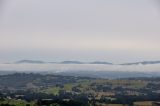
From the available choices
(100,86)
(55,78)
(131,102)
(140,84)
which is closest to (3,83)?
(55,78)

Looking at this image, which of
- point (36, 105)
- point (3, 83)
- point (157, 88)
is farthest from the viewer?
point (3, 83)

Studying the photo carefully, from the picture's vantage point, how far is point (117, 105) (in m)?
43.8

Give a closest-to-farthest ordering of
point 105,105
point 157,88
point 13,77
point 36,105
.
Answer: point 36,105, point 105,105, point 157,88, point 13,77

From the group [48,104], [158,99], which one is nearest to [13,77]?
[158,99]

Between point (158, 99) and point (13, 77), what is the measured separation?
49.5 metres

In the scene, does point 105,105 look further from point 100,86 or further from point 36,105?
point 100,86

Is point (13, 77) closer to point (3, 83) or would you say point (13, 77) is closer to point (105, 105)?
point (3, 83)

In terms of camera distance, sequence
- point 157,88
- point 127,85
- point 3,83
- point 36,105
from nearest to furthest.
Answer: point 36,105 < point 157,88 < point 127,85 < point 3,83

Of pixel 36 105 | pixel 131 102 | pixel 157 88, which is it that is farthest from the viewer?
pixel 157 88

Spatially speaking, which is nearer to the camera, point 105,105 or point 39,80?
point 105,105

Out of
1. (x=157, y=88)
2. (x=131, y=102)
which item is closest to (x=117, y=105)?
(x=131, y=102)

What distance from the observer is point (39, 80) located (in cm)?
8712

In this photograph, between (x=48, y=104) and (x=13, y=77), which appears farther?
(x=13, y=77)

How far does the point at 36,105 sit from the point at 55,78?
54871 mm
